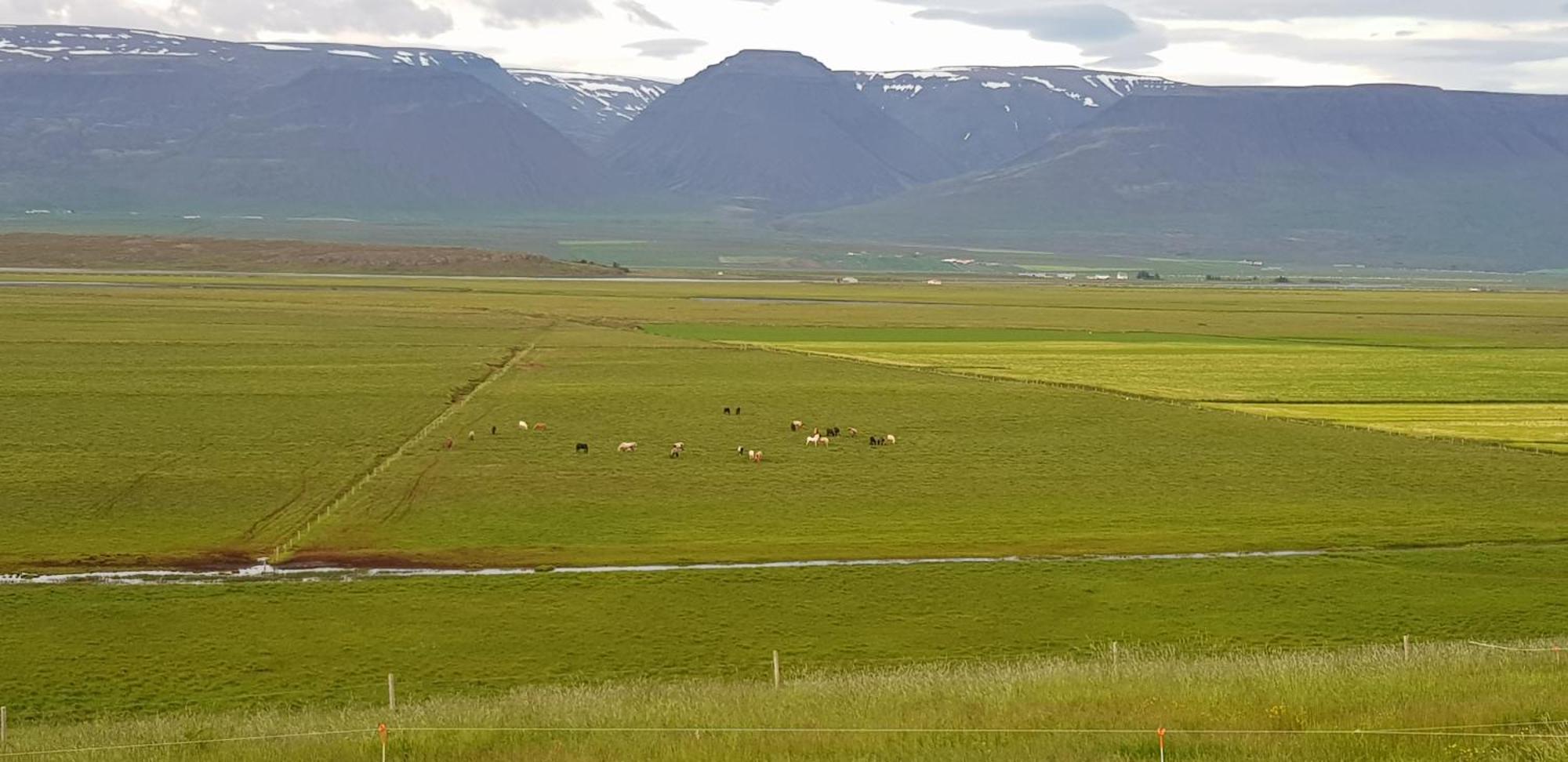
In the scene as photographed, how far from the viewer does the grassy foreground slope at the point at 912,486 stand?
3306 cm

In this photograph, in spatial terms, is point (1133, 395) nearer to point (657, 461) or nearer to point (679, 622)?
point (657, 461)

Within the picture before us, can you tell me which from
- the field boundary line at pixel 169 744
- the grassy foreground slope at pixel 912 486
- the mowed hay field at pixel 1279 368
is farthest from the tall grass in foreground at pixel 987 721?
the mowed hay field at pixel 1279 368

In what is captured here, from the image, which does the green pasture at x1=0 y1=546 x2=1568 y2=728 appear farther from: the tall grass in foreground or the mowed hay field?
the mowed hay field

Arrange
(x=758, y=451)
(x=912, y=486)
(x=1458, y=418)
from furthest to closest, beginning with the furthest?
(x=1458, y=418), (x=758, y=451), (x=912, y=486)

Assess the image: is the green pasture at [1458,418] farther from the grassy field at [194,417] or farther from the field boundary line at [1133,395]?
the grassy field at [194,417]

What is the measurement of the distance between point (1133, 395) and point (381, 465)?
107ft

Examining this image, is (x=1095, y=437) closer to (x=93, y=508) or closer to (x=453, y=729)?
(x=93, y=508)

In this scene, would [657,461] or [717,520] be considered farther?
[657,461]

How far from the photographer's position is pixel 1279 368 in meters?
76.6

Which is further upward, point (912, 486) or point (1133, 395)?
point (912, 486)

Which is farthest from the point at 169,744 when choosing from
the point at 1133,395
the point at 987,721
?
the point at 1133,395

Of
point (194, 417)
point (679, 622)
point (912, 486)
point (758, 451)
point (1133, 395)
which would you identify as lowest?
point (1133, 395)

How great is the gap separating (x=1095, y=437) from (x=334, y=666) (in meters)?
30.8

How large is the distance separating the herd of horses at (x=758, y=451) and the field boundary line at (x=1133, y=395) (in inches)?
622
